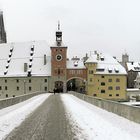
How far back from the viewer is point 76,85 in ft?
429

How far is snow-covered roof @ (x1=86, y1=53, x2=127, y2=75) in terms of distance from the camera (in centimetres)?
12444

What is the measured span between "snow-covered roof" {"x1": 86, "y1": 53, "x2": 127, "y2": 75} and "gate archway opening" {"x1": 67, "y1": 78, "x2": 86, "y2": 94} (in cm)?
667

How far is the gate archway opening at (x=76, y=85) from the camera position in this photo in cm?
12484

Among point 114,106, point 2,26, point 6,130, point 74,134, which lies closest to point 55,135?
point 74,134

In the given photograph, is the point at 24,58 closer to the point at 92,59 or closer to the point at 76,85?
the point at 76,85

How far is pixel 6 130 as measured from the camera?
1603cm

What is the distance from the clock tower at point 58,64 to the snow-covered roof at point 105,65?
26.4 ft

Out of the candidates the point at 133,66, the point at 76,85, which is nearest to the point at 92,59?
the point at 76,85

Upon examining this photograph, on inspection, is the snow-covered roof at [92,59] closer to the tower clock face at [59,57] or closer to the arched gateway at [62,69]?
the arched gateway at [62,69]

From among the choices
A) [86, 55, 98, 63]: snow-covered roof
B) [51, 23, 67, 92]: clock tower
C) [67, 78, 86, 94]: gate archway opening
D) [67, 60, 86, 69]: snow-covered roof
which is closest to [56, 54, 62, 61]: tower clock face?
[51, 23, 67, 92]: clock tower

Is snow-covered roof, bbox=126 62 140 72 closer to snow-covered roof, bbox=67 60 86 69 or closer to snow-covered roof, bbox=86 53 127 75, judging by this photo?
snow-covered roof, bbox=86 53 127 75

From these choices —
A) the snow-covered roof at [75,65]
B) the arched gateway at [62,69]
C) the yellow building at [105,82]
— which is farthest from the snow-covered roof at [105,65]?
the arched gateway at [62,69]

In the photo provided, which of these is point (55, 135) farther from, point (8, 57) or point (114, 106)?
point (8, 57)

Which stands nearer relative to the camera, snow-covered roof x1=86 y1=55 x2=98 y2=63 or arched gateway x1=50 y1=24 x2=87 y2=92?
arched gateway x1=50 y1=24 x2=87 y2=92
